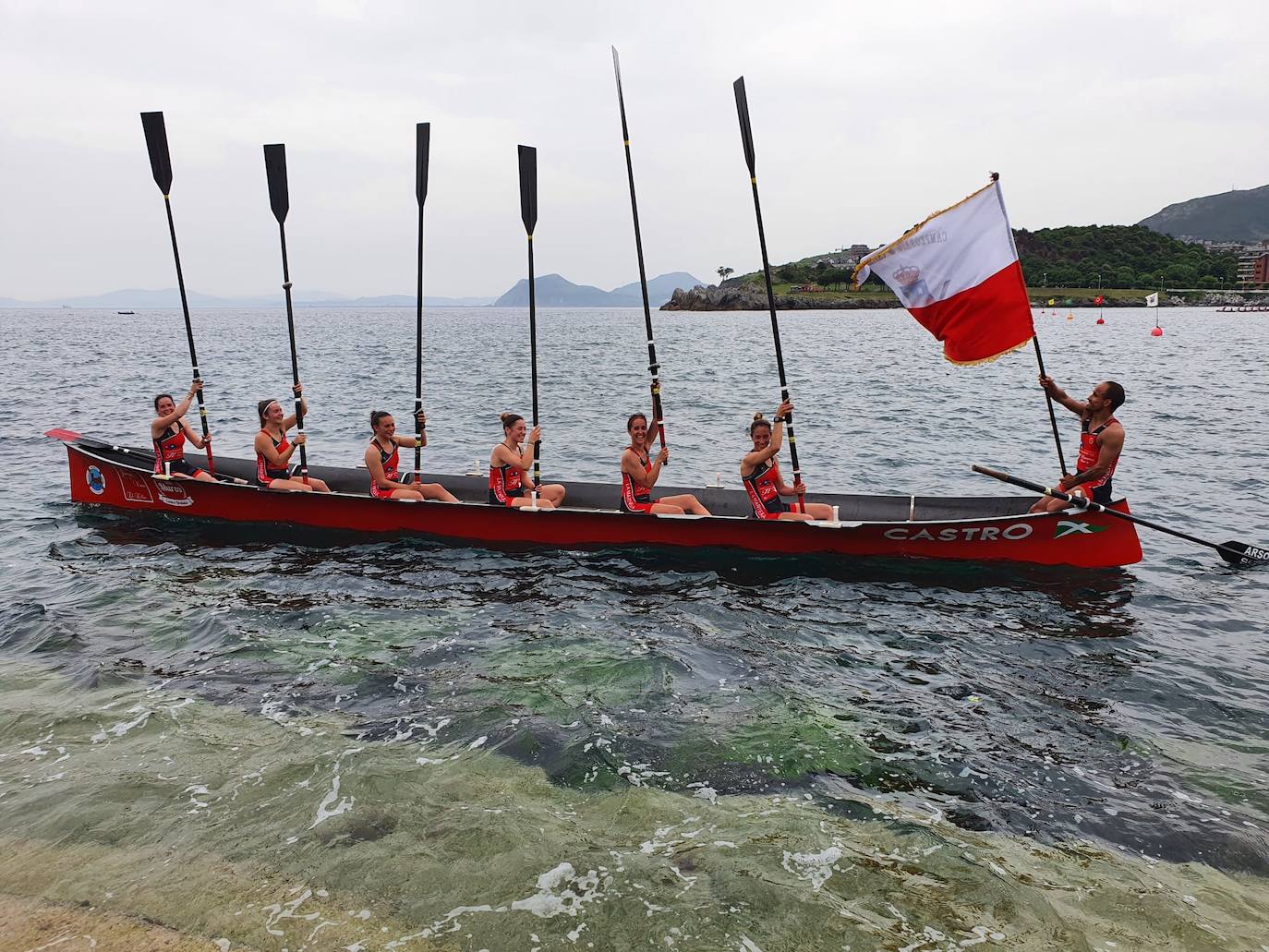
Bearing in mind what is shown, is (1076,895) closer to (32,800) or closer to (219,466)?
(32,800)

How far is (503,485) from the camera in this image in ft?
40.2

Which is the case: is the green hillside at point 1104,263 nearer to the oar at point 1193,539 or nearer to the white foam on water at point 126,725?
the oar at point 1193,539

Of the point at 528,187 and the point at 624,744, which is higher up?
the point at 528,187

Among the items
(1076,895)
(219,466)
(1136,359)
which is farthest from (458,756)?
(1136,359)

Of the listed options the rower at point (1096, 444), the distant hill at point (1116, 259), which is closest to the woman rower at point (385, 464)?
the rower at point (1096, 444)

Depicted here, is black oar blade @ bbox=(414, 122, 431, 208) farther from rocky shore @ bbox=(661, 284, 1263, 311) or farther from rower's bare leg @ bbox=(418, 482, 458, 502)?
rocky shore @ bbox=(661, 284, 1263, 311)

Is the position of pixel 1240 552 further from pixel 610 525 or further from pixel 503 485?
pixel 503 485

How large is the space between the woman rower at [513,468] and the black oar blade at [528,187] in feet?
10.0

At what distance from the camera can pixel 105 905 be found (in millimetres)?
4805

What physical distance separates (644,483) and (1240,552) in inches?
320

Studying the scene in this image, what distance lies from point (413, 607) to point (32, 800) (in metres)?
4.51

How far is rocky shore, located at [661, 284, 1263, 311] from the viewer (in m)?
146

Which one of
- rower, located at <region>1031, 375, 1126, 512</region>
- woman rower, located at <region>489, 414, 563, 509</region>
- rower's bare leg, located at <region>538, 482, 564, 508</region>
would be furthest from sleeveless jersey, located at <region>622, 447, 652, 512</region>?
rower, located at <region>1031, 375, 1126, 512</region>

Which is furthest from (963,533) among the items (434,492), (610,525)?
(434,492)
